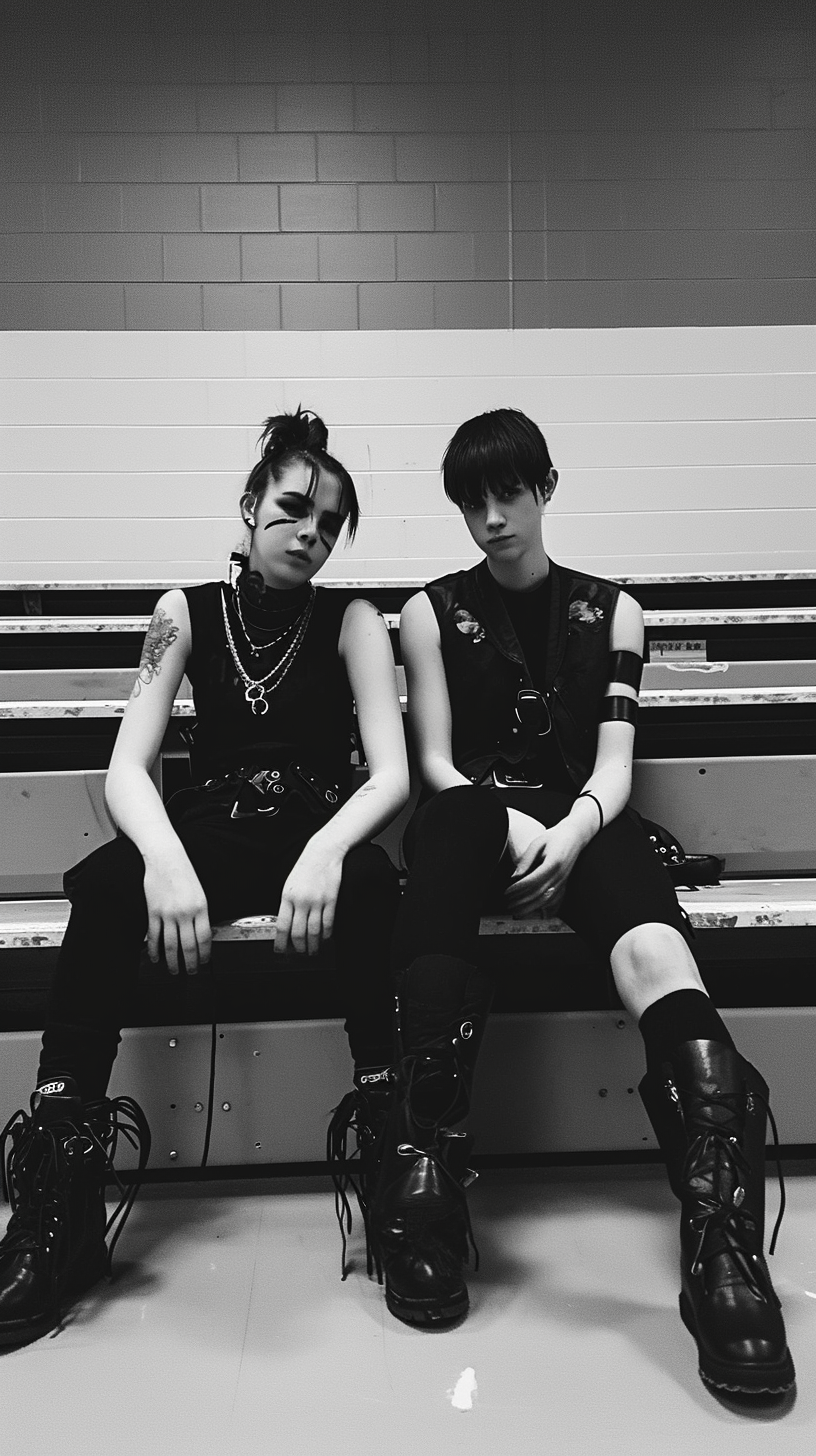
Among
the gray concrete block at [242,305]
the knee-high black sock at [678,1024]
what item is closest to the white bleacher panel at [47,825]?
the knee-high black sock at [678,1024]

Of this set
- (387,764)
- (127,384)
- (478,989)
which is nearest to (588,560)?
(127,384)

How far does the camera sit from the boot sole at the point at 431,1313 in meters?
1.04

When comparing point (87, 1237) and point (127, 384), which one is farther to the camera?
point (127, 384)

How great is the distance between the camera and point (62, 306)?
368 cm

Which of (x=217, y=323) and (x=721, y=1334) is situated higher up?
(x=217, y=323)

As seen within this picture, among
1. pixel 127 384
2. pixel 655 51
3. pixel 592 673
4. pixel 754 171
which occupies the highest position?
pixel 655 51

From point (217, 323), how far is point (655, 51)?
6.03ft

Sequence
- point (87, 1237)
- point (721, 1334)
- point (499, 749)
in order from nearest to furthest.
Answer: point (721, 1334) → point (87, 1237) → point (499, 749)

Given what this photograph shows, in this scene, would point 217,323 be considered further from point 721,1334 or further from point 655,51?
point 721,1334

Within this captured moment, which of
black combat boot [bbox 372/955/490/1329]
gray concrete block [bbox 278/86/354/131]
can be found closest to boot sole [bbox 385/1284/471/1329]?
black combat boot [bbox 372/955/490/1329]

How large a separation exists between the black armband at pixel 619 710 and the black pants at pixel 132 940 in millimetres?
439

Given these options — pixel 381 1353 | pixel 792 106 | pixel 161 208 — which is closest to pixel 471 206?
pixel 161 208

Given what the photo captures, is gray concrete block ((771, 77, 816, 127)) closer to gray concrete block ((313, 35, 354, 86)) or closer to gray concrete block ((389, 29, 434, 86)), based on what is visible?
gray concrete block ((389, 29, 434, 86))

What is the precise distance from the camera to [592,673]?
156 cm
